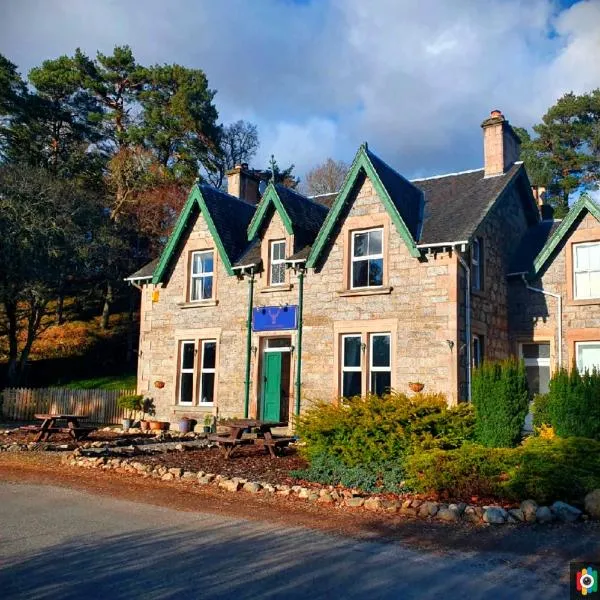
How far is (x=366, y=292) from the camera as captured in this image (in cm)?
1891

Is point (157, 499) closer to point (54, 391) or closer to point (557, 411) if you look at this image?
point (557, 411)

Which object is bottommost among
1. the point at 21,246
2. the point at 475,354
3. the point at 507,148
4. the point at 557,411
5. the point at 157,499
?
the point at 157,499

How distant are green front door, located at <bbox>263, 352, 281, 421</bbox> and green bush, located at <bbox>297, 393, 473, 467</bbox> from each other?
7.74m

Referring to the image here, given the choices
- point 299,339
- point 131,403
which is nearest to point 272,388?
point 299,339

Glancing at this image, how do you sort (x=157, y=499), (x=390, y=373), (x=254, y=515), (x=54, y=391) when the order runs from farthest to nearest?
(x=54, y=391), (x=390, y=373), (x=157, y=499), (x=254, y=515)

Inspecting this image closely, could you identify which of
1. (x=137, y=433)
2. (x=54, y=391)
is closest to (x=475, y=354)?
(x=137, y=433)

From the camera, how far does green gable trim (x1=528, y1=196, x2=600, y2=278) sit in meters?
19.1

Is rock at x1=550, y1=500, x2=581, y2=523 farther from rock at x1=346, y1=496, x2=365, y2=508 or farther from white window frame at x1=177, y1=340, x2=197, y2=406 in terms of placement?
white window frame at x1=177, y1=340, x2=197, y2=406

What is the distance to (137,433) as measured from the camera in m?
21.0

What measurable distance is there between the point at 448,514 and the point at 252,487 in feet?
A: 11.2

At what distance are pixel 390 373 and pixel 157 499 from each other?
30.7ft

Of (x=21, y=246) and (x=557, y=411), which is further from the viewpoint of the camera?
(x=21, y=246)

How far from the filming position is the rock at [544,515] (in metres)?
8.80

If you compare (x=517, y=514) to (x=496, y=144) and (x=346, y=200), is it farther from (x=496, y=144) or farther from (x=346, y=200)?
(x=496, y=144)
